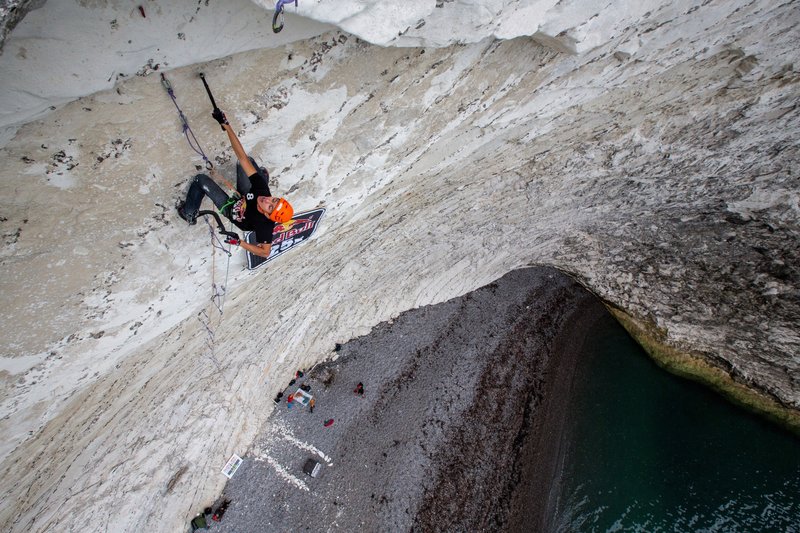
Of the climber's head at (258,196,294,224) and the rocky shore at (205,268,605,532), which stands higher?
the climber's head at (258,196,294,224)

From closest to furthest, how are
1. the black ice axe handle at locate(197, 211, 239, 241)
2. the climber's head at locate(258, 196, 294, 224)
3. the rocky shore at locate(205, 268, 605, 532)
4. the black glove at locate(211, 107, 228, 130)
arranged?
the black glove at locate(211, 107, 228, 130) < the climber's head at locate(258, 196, 294, 224) < the black ice axe handle at locate(197, 211, 239, 241) < the rocky shore at locate(205, 268, 605, 532)

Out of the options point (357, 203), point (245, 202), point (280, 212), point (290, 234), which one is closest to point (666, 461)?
point (357, 203)

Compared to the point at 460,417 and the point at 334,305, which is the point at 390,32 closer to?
the point at 334,305

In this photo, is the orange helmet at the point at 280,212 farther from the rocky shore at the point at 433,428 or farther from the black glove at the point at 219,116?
the rocky shore at the point at 433,428

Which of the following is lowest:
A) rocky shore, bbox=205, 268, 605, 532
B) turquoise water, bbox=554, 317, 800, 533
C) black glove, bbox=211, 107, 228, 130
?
turquoise water, bbox=554, 317, 800, 533

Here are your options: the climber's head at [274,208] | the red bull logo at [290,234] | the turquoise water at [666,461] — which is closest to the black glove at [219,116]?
the climber's head at [274,208]

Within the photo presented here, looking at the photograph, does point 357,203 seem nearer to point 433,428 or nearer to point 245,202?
point 245,202

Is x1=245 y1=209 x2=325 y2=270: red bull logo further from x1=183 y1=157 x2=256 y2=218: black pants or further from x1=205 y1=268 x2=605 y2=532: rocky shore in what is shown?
x1=205 y1=268 x2=605 y2=532: rocky shore

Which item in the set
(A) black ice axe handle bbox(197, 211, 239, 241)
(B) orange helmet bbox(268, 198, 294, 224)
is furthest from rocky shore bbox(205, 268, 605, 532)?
(B) orange helmet bbox(268, 198, 294, 224)
